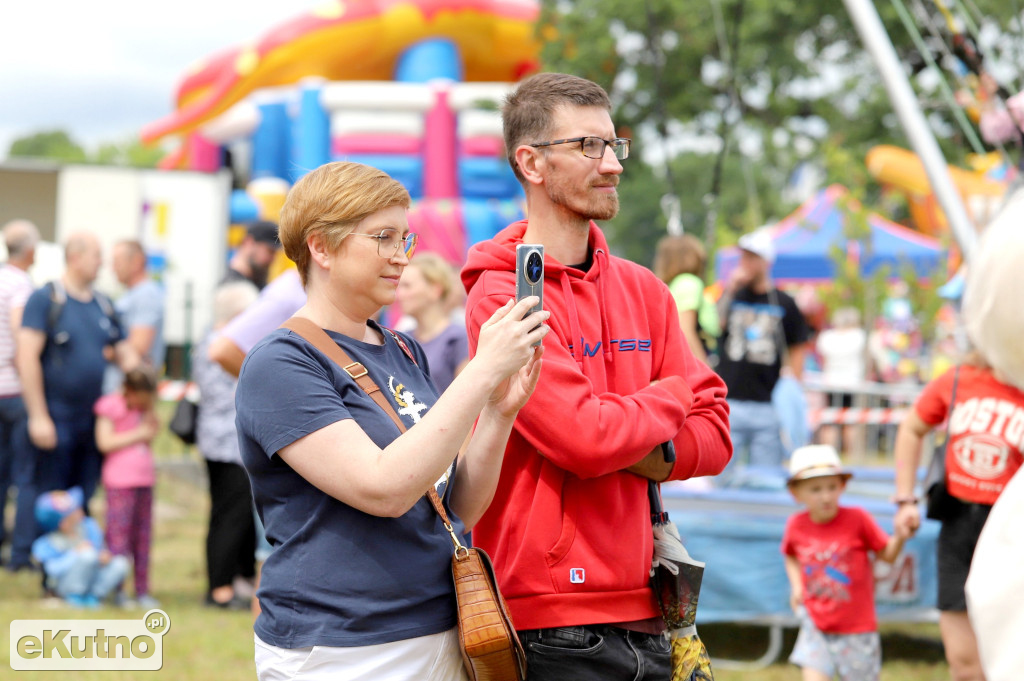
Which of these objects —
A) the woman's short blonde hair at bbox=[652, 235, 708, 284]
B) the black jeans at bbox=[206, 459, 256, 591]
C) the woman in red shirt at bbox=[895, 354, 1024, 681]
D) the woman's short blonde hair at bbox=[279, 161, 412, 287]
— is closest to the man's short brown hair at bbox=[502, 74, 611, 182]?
the woman's short blonde hair at bbox=[279, 161, 412, 287]

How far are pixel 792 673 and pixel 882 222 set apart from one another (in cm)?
1527

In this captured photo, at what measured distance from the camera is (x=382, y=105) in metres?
20.1

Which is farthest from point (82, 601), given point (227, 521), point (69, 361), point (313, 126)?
point (313, 126)

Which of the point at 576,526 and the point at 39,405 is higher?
the point at 576,526

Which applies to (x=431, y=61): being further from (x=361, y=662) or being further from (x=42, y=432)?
(x=361, y=662)

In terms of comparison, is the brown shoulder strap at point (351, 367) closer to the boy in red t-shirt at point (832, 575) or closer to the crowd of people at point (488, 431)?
the crowd of people at point (488, 431)

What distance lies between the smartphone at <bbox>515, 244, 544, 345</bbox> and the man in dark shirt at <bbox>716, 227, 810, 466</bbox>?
194 inches

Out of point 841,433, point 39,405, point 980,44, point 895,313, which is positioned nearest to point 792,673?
point 980,44

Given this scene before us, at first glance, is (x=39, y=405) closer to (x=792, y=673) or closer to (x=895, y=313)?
(x=792, y=673)

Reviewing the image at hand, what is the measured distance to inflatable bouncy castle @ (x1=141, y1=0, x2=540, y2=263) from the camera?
2011 centimetres

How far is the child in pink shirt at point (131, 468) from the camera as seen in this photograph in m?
6.49

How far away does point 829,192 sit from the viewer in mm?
18984

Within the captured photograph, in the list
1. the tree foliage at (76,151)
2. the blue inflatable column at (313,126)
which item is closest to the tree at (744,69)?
the blue inflatable column at (313,126)

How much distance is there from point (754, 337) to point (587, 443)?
16.2 feet
